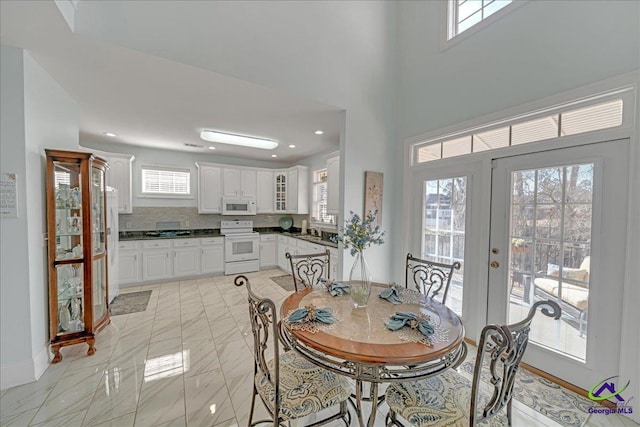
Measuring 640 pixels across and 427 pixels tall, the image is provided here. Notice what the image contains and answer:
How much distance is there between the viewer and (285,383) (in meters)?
1.38

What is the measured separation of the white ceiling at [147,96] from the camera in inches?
72.8

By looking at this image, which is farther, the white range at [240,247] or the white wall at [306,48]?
the white range at [240,247]

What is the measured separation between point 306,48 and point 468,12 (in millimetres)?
1841

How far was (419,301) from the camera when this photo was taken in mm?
1805

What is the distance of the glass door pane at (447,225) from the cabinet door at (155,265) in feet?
14.6

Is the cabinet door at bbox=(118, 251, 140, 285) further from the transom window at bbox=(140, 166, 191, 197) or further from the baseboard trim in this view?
the baseboard trim

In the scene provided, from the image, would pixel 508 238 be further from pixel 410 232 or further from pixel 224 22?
pixel 224 22

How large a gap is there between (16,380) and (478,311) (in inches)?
162

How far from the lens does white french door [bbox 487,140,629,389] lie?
1.80 meters

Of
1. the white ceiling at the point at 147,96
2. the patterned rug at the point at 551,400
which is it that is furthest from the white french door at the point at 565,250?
the white ceiling at the point at 147,96

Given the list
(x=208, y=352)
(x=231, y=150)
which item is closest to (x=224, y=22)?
(x=231, y=150)

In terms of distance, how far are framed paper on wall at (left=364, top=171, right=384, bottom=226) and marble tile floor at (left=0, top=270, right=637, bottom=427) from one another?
2.06 metres

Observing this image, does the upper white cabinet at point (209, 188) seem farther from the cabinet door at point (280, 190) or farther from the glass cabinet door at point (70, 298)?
the glass cabinet door at point (70, 298)

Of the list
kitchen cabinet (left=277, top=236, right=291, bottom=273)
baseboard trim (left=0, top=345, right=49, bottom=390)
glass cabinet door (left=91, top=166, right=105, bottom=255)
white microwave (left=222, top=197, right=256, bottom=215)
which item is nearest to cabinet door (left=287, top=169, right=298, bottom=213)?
kitchen cabinet (left=277, top=236, right=291, bottom=273)
